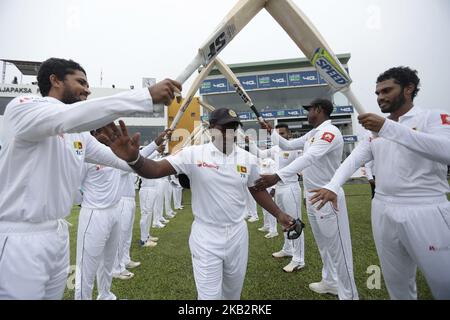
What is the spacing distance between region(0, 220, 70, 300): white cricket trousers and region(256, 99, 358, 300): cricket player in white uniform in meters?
2.13

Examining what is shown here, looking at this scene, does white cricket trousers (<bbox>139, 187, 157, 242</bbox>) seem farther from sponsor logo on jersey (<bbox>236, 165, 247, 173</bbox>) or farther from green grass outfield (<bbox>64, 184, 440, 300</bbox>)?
sponsor logo on jersey (<bbox>236, 165, 247, 173</bbox>)

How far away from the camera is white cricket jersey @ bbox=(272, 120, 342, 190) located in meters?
3.57

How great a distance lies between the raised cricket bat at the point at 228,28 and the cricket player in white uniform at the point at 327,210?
4.92 ft

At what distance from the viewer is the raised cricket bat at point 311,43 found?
245 cm

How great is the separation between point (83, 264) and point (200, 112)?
3102 centimetres

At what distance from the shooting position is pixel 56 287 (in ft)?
6.79

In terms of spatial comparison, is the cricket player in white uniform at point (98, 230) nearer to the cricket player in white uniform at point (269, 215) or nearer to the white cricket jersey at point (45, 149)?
the white cricket jersey at point (45, 149)

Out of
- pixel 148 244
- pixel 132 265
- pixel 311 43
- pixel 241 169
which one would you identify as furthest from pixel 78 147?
pixel 148 244

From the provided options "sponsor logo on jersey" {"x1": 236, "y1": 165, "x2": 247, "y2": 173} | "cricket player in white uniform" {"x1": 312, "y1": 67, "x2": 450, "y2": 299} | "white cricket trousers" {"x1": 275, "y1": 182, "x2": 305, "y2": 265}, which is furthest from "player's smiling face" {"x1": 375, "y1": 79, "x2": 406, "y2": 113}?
"white cricket trousers" {"x1": 275, "y1": 182, "x2": 305, "y2": 265}

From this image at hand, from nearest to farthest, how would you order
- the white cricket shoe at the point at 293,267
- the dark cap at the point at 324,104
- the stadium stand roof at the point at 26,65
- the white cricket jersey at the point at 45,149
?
the white cricket jersey at the point at 45,149
the dark cap at the point at 324,104
the white cricket shoe at the point at 293,267
the stadium stand roof at the point at 26,65

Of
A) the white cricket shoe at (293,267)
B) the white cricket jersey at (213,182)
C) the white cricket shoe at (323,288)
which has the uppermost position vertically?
the white cricket jersey at (213,182)

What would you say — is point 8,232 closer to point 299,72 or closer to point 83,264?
point 83,264

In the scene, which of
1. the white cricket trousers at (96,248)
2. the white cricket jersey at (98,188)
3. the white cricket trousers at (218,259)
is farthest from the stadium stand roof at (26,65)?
the white cricket trousers at (218,259)
